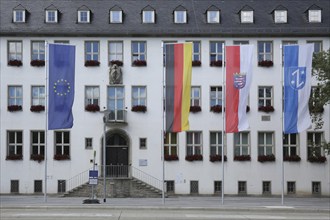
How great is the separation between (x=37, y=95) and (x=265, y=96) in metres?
15.9

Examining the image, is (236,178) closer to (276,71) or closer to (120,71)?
(276,71)

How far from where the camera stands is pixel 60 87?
31.6 metres

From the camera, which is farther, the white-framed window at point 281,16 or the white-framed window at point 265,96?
the white-framed window at point 281,16

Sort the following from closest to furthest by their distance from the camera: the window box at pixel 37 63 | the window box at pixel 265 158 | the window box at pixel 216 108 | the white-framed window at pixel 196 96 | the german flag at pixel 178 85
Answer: the german flag at pixel 178 85 → the window box at pixel 265 158 → the window box at pixel 37 63 → the window box at pixel 216 108 → the white-framed window at pixel 196 96

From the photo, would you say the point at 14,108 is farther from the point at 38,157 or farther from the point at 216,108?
the point at 216,108

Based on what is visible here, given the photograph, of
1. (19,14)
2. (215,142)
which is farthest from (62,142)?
(215,142)

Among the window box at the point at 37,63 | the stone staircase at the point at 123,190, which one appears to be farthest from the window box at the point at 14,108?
the stone staircase at the point at 123,190

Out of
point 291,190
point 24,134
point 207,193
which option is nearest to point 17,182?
point 24,134

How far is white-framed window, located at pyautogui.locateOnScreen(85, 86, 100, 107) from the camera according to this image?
42219 millimetres

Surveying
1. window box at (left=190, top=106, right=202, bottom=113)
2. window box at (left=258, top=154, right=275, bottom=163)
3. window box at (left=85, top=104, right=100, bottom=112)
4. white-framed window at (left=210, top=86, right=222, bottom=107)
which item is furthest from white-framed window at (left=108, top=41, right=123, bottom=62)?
window box at (left=258, top=154, right=275, bottom=163)

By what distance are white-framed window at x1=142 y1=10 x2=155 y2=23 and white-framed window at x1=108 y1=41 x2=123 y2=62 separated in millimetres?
2393

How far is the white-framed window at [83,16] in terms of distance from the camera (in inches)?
1683

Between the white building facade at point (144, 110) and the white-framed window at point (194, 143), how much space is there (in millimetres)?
74

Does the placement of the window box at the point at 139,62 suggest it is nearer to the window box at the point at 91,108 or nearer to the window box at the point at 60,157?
the window box at the point at 91,108
